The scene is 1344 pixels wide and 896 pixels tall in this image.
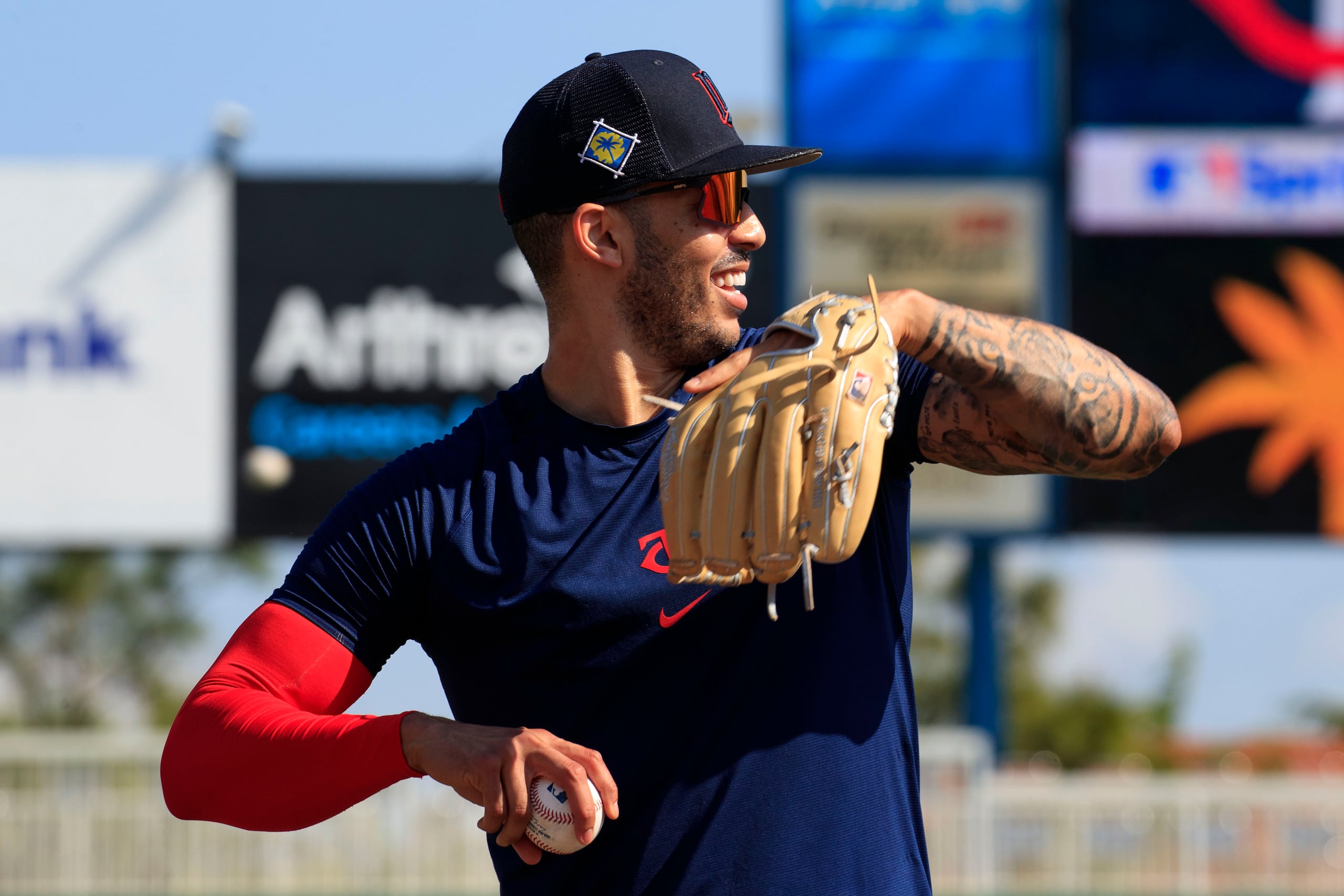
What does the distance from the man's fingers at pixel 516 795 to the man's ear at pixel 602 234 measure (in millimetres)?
927

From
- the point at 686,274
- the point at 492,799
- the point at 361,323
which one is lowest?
the point at 361,323

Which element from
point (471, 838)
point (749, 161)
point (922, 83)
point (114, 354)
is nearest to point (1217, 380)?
point (922, 83)

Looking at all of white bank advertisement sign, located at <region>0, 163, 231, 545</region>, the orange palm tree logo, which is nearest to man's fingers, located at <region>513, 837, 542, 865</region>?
white bank advertisement sign, located at <region>0, 163, 231, 545</region>

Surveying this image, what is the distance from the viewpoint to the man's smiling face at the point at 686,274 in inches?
102

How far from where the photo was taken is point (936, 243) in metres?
12.0

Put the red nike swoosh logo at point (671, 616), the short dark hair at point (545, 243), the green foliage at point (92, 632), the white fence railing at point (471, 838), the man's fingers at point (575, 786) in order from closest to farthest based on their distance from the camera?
the man's fingers at point (575, 786) < the red nike swoosh logo at point (671, 616) < the short dark hair at point (545, 243) < the white fence railing at point (471, 838) < the green foliage at point (92, 632)

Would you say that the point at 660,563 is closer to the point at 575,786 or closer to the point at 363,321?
the point at 575,786

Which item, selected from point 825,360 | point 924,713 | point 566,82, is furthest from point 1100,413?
point 924,713

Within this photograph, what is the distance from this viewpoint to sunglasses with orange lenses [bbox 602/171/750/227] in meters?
2.58

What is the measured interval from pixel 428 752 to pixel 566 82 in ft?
3.74

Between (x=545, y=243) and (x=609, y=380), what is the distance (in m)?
0.27

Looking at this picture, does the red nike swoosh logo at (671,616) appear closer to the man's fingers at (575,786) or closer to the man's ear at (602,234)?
the man's fingers at (575,786)

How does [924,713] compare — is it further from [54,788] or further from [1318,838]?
Result: [54,788]

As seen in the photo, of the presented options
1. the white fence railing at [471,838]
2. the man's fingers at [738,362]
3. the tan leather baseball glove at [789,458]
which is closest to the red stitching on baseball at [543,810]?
the tan leather baseball glove at [789,458]
